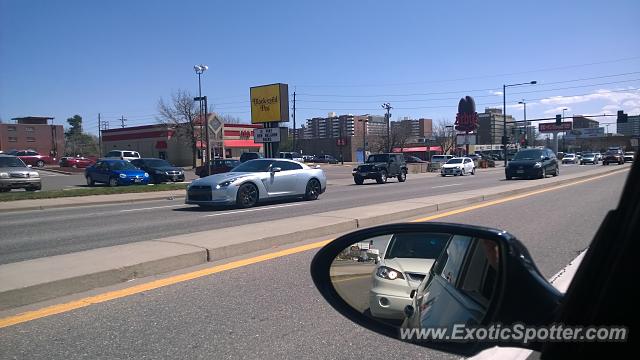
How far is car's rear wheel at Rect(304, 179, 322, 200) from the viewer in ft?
57.7

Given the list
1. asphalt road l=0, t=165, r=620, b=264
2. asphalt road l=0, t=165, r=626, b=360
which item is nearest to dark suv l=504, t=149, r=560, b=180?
asphalt road l=0, t=165, r=620, b=264

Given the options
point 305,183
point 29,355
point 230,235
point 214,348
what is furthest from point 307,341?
point 305,183

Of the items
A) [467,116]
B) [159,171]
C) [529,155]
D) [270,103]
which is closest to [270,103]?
[270,103]

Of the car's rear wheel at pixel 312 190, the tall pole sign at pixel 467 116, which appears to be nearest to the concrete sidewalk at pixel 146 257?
the car's rear wheel at pixel 312 190

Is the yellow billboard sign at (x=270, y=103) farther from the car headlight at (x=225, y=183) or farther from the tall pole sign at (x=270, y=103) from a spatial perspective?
the car headlight at (x=225, y=183)

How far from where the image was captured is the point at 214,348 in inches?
162

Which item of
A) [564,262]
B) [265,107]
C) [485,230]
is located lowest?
[564,262]

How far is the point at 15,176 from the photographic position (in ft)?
77.2

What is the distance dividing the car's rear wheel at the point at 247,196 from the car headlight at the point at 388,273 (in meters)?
12.4

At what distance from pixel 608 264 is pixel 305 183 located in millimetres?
16092

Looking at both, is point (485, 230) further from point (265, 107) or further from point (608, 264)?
point (265, 107)

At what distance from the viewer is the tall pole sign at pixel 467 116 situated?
67062 mm

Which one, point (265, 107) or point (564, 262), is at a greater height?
point (265, 107)

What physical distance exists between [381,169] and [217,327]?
1033 inches
